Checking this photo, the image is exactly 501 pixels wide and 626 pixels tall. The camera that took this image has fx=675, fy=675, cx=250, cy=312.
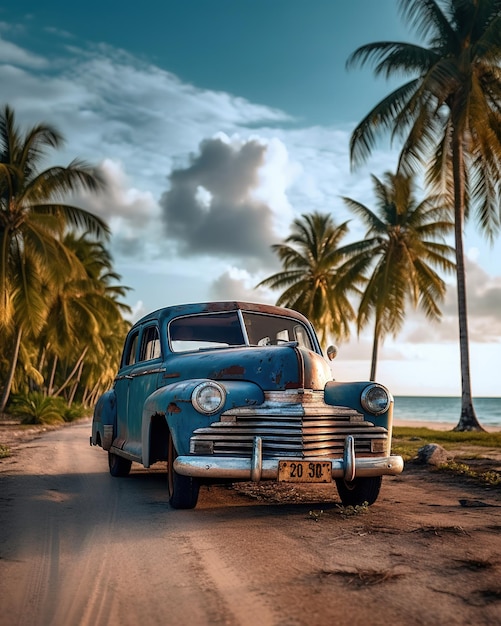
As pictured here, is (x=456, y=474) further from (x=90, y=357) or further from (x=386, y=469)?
(x=90, y=357)

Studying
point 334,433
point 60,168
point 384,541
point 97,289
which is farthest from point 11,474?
point 97,289

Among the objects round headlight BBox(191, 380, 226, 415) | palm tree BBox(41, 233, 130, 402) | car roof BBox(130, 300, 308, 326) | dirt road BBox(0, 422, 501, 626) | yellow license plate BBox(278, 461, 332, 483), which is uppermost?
palm tree BBox(41, 233, 130, 402)

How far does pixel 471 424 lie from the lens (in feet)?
65.3

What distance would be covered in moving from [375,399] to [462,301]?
1555 centimetres

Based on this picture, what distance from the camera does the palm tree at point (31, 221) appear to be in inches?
803

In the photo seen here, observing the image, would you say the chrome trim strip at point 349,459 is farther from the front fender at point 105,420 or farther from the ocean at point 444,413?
the ocean at point 444,413

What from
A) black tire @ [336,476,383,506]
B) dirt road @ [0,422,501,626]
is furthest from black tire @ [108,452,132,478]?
black tire @ [336,476,383,506]

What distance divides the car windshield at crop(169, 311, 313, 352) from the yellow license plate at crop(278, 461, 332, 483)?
76.8 inches

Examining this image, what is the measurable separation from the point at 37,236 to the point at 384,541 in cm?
1778

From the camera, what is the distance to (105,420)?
8359mm

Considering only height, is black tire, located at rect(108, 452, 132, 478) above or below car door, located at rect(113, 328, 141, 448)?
below

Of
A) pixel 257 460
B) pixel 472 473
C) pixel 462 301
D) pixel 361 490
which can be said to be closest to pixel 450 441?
pixel 462 301

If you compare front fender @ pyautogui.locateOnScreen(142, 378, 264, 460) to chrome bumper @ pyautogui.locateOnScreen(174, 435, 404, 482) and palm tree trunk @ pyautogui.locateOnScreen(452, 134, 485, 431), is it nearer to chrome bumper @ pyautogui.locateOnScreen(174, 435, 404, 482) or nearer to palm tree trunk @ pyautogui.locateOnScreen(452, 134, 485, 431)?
chrome bumper @ pyautogui.locateOnScreen(174, 435, 404, 482)

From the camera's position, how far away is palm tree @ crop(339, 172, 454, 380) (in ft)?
76.6
